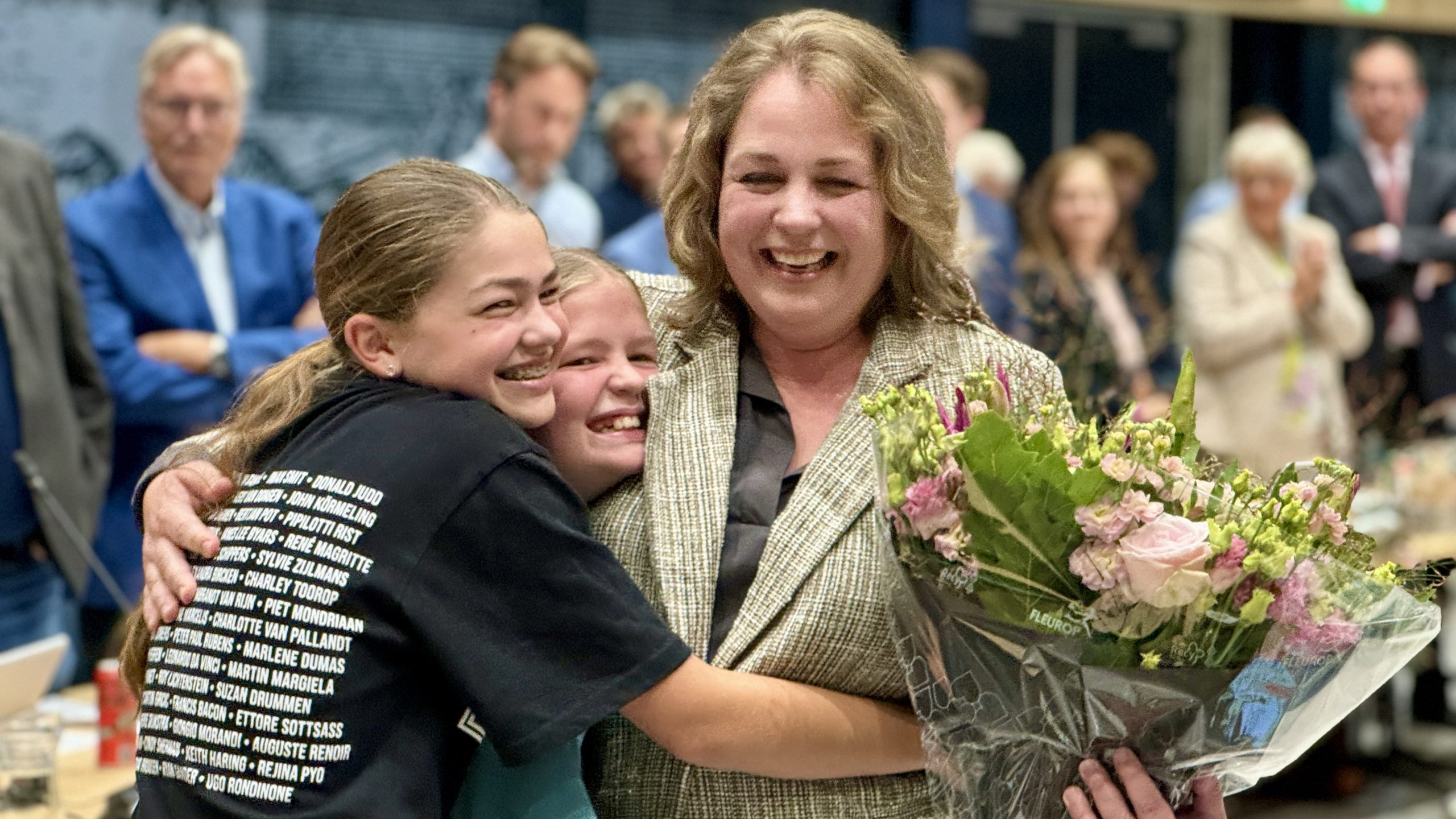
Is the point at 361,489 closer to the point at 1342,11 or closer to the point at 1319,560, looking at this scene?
the point at 1319,560

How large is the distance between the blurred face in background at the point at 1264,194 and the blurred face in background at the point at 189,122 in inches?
134

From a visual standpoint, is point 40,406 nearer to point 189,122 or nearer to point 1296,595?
point 189,122

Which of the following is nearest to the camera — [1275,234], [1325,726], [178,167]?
[1325,726]

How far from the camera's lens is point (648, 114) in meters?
5.94

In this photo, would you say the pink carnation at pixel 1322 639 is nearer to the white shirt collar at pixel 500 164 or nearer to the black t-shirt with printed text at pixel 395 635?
the black t-shirt with printed text at pixel 395 635

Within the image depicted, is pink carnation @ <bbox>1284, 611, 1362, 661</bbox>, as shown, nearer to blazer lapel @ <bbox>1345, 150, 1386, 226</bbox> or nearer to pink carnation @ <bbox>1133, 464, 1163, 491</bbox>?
pink carnation @ <bbox>1133, 464, 1163, 491</bbox>

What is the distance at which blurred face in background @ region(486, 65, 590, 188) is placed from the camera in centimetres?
464

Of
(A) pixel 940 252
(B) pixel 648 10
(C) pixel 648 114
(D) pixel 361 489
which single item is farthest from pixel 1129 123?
(D) pixel 361 489

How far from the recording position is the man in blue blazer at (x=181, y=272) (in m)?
3.79

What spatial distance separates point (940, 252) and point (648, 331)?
0.36 metres

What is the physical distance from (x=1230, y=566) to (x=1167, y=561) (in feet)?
0.21

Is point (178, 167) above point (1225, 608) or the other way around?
above

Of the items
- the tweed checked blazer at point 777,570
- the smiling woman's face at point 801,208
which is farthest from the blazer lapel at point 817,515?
the smiling woman's face at point 801,208

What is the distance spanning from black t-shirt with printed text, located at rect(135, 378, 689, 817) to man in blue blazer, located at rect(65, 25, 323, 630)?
7.69ft
